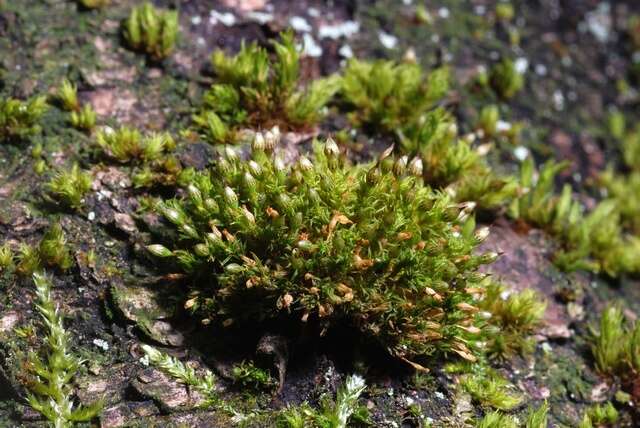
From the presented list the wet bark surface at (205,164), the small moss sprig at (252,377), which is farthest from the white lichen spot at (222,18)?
the small moss sprig at (252,377)

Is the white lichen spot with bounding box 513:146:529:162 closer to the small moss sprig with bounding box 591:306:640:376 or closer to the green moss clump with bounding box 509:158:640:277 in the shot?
the green moss clump with bounding box 509:158:640:277

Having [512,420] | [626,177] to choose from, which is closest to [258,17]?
[512,420]

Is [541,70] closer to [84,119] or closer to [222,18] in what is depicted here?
[222,18]

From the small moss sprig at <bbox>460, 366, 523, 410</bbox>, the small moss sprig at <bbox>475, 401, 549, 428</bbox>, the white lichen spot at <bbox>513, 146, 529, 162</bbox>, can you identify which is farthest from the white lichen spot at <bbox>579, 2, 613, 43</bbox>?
the small moss sprig at <bbox>475, 401, 549, 428</bbox>

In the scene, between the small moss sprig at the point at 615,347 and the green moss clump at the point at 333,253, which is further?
the small moss sprig at the point at 615,347

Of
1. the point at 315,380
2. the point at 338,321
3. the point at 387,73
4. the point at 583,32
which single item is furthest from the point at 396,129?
the point at 583,32

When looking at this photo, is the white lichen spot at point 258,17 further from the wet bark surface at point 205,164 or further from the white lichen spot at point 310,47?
the white lichen spot at point 310,47

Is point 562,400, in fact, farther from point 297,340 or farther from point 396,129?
point 396,129
